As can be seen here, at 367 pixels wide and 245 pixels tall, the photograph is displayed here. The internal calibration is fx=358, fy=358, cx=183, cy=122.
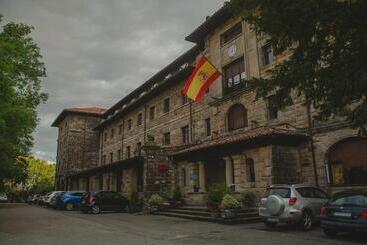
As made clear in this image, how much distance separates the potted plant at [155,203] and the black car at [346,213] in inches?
465

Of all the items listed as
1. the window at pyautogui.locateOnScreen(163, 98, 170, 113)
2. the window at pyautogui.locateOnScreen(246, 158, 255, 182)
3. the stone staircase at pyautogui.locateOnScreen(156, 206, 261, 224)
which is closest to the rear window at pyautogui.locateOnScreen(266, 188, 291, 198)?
the stone staircase at pyautogui.locateOnScreen(156, 206, 261, 224)

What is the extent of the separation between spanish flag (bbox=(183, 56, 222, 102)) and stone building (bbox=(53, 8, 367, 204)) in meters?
2.02

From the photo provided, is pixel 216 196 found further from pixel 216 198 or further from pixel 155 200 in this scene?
pixel 155 200

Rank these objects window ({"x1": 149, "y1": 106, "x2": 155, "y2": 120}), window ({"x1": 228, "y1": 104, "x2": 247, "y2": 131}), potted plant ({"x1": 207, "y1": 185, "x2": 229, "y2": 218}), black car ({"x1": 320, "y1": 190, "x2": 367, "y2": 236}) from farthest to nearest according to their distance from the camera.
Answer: window ({"x1": 149, "y1": 106, "x2": 155, "y2": 120}) < window ({"x1": 228, "y1": 104, "x2": 247, "y2": 131}) < potted plant ({"x1": 207, "y1": 185, "x2": 229, "y2": 218}) < black car ({"x1": 320, "y1": 190, "x2": 367, "y2": 236})

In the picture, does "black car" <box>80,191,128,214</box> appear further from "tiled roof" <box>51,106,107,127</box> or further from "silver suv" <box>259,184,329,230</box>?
"tiled roof" <box>51,106,107,127</box>

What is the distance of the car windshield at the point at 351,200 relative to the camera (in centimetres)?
978

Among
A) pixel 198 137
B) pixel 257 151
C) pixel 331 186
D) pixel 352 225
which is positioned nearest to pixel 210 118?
pixel 198 137

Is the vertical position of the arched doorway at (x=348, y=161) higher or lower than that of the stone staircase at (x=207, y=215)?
higher

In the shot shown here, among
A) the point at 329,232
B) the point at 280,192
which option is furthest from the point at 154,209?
the point at 329,232

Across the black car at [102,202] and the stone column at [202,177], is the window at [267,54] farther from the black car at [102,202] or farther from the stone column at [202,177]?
the black car at [102,202]

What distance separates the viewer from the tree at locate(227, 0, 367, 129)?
24.3ft

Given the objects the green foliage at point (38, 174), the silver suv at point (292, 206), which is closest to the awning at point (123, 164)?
the silver suv at point (292, 206)

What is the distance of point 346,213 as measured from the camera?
9898 mm

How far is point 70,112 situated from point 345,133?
41.8 m
